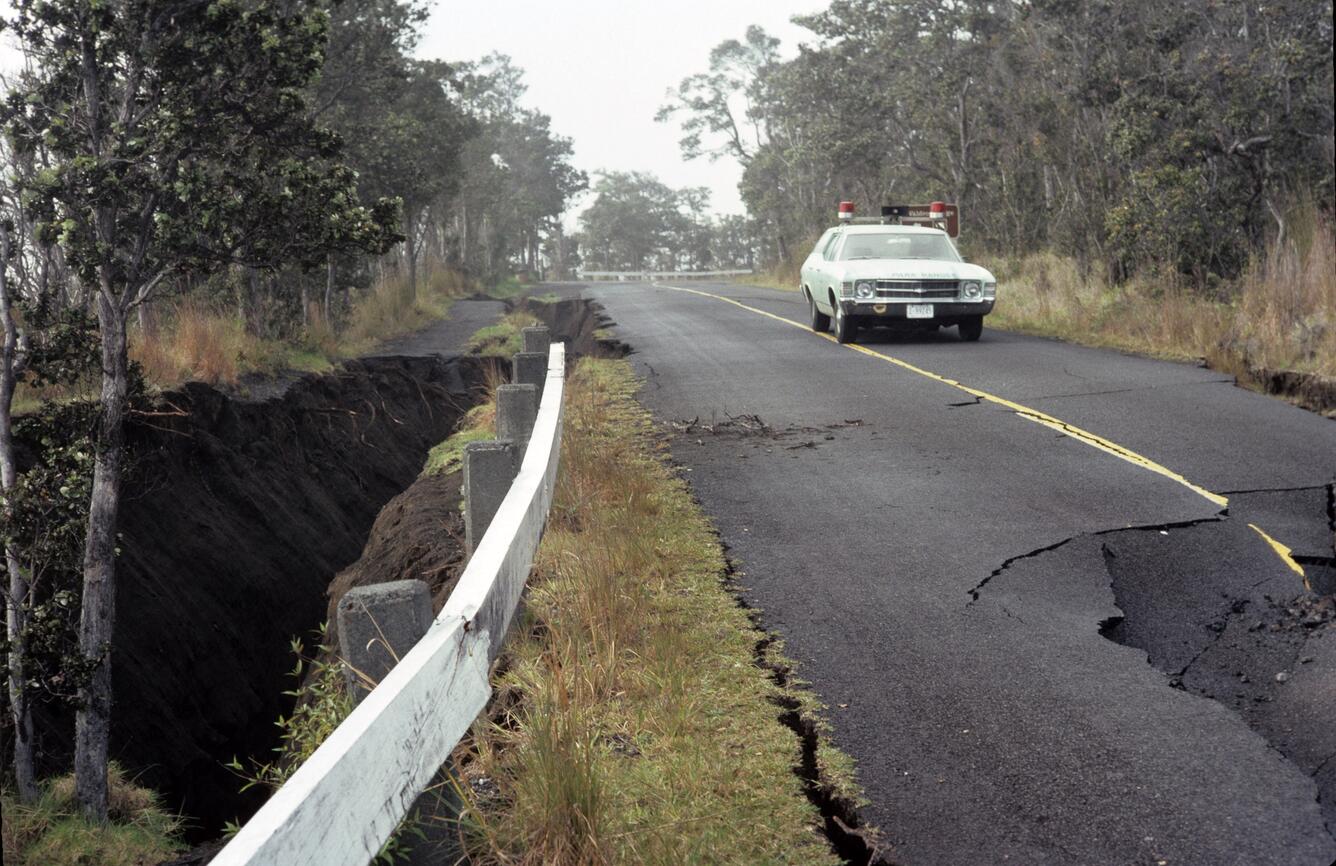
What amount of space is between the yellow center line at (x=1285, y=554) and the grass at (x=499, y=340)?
534 inches

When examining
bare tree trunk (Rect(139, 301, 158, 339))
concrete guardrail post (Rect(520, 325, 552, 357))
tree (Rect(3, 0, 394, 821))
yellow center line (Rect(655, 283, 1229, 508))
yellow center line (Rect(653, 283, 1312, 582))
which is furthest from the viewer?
bare tree trunk (Rect(139, 301, 158, 339))

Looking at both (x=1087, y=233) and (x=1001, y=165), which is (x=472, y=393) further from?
(x=1001, y=165)

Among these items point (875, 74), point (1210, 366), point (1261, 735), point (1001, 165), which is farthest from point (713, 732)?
point (875, 74)

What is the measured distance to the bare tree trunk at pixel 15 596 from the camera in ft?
28.7

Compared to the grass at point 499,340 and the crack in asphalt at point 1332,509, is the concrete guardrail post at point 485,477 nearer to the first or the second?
the crack in asphalt at point 1332,509

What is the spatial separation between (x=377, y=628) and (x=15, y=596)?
784 cm

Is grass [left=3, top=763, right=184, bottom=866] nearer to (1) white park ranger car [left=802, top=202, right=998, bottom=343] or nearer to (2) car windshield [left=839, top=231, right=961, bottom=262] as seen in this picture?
(1) white park ranger car [left=802, top=202, right=998, bottom=343]

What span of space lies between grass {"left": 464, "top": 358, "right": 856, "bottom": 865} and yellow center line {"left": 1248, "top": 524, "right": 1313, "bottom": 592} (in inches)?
112

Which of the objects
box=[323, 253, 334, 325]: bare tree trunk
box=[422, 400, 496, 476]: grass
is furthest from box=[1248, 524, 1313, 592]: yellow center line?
box=[323, 253, 334, 325]: bare tree trunk

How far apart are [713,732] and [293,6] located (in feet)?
57.1

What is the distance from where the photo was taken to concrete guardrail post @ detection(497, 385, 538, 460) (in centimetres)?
685

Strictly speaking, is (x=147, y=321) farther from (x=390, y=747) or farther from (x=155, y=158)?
(x=390, y=747)

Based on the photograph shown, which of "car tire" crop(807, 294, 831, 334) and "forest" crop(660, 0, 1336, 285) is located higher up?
"forest" crop(660, 0, 1336, 285)

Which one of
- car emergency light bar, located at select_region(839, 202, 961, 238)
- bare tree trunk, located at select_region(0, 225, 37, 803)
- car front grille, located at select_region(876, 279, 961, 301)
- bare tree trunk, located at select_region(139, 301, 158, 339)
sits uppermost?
car emergency light bar, located at select_region(839, 202, 961, 238)
